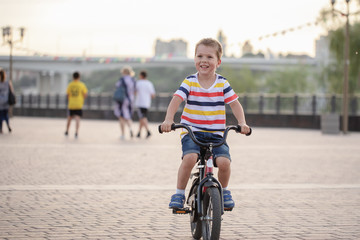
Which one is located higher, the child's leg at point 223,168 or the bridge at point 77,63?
the bridge at point 77,63

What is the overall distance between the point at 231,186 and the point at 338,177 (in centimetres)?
209

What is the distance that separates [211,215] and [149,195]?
3.00 m

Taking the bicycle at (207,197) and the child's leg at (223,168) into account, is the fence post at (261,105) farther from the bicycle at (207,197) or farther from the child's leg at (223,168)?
the bicycle at (207,197)

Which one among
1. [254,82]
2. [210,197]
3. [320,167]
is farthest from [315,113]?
[254,82]

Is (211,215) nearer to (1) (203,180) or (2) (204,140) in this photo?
(1) (203,180)

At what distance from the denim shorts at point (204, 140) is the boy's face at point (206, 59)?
47cm

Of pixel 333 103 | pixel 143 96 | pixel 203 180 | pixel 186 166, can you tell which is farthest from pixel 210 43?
pixel 333 103

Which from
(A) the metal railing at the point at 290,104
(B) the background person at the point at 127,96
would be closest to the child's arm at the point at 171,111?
(B) the background person at the point at 127,96

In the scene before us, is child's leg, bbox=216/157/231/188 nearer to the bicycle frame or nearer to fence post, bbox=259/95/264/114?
the bicycle frame

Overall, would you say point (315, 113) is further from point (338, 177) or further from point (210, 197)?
point (210, 197)

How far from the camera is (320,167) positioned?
11875mm

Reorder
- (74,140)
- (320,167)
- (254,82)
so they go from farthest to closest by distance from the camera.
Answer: (254,82) → (74,140) → (320,167)

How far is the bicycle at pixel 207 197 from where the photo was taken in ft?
15.9

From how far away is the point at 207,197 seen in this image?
16.6 feet
